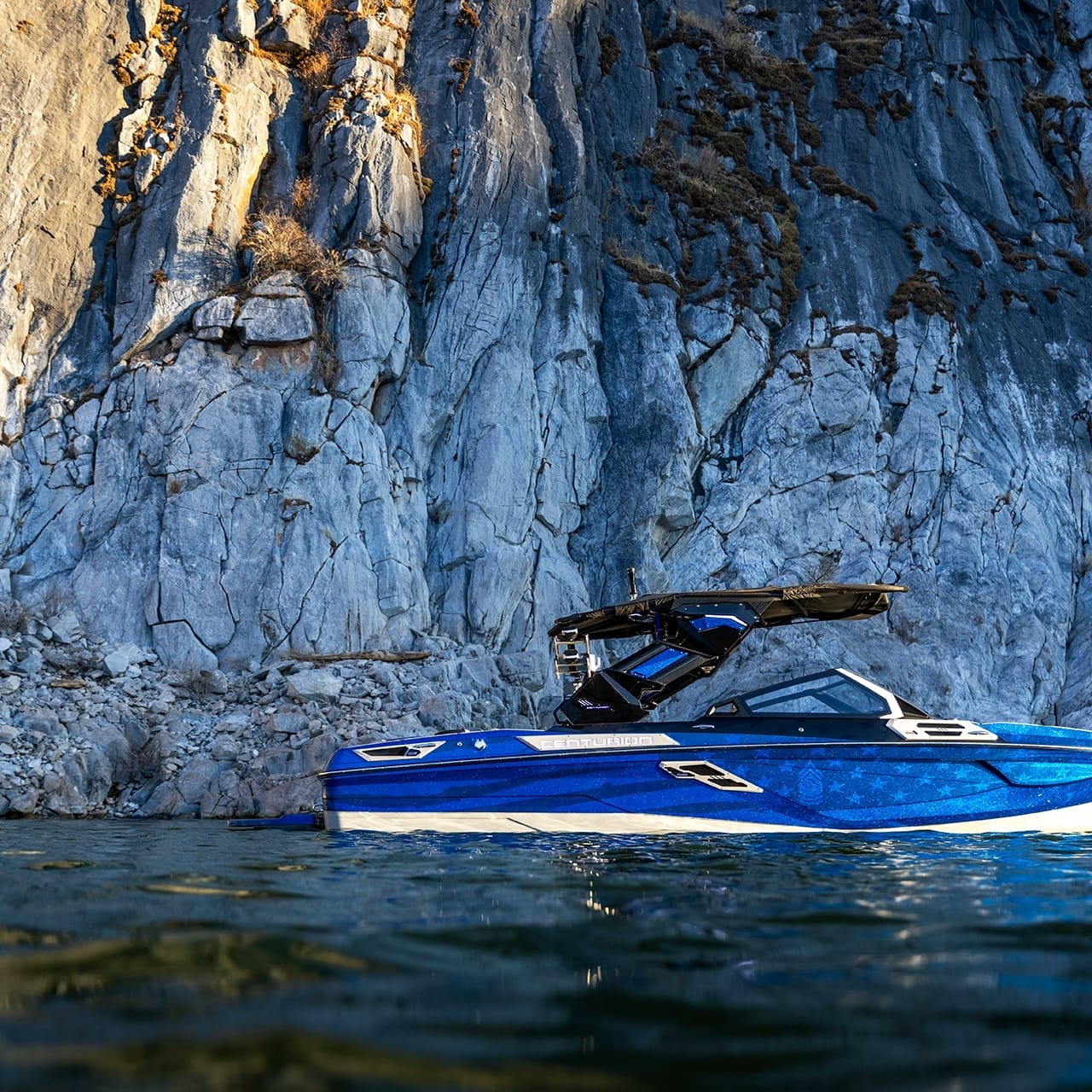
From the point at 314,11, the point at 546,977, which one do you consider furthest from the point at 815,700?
the point at 314,11

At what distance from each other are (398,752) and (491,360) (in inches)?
633

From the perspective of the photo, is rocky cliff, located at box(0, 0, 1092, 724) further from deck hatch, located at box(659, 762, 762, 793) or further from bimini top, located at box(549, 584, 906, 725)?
deck hatch, located at box(659, 762, 762, 793)

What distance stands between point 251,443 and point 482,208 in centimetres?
923

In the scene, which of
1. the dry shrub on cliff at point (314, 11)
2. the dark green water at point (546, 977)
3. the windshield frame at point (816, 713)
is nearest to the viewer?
the dark green water at point (546, 977)

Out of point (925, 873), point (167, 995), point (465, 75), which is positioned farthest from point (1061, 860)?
point (465, 75)

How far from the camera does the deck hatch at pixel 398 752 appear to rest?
380 inches

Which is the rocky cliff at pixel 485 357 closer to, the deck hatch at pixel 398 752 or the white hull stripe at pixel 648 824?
the deck hatch at pixel 398 752

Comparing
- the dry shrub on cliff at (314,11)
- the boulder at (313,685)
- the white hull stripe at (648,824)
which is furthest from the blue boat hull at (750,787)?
the dry shrub on cliff at (314,11)

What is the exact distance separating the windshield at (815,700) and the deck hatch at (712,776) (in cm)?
63

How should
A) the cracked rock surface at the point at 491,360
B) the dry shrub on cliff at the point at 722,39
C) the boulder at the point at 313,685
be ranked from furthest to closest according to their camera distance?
the dry shrub on cliff at the point at 722,39 < the cracked rock surface at the point at 491,360 < the boulder at the point at 313,685

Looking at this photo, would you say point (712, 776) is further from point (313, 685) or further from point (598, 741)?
point (313, 685)

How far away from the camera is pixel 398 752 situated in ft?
31.9

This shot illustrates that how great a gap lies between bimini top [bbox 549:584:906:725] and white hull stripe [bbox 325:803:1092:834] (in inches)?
44.1

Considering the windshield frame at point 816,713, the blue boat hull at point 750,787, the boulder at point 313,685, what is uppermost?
the windshield frame at point 816,713
